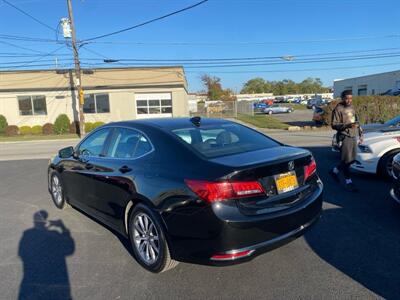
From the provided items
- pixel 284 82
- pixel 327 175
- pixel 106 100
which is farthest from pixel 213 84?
pixel 327 175

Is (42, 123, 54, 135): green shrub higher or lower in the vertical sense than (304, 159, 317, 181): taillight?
lower

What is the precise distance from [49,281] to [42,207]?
289 centimetres

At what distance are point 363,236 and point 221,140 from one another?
209 centimetres

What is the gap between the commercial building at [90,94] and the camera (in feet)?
93.5

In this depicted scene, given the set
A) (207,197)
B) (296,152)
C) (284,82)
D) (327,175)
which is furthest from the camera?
(284,82)

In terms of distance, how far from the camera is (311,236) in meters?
4.14

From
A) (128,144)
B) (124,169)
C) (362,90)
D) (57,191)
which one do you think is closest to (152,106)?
(57,191)

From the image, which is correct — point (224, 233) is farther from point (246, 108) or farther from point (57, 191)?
point (246, 108)

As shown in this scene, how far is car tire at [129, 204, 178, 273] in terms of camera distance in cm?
327

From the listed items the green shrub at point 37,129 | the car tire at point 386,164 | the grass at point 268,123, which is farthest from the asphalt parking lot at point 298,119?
the green shrub at point 37,129

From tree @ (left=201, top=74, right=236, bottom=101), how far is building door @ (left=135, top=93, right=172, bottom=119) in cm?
4817

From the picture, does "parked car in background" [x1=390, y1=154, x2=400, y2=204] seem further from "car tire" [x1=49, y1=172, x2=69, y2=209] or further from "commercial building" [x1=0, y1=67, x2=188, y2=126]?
"commercial building" [x1=0, y1=67, x2=188, y2=126]

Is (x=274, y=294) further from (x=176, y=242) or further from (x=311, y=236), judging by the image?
(x=311, y=236)

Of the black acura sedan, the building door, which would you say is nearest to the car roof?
the black acura sedan
